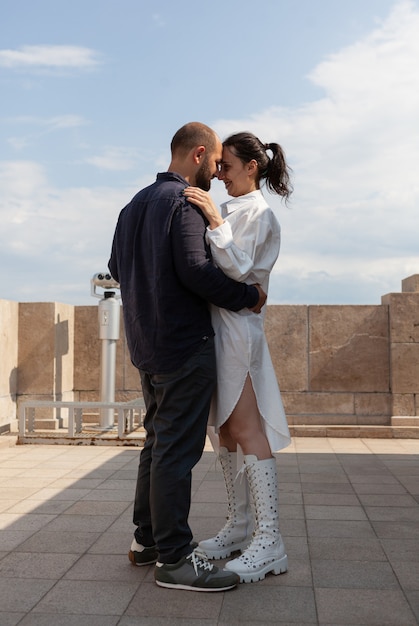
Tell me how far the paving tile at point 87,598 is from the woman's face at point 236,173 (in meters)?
1.68

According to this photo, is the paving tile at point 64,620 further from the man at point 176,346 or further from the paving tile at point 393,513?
the paving tile at point 393,513

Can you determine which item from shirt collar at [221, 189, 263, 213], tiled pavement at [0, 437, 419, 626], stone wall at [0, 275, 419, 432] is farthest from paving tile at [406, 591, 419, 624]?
stone wall at [0, 275, 419, 432]

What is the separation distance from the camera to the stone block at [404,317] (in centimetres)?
863

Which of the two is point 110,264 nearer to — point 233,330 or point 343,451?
point 233,330

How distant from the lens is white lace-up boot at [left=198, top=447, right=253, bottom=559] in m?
3.44

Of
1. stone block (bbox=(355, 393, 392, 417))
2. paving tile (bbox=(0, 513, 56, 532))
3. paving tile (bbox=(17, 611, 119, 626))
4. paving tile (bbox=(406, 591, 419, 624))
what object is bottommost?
paving tile (bbox=(406, 591, 419, 624))

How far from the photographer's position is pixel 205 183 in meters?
3.30

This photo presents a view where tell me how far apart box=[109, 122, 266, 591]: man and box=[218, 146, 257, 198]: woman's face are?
0.36 m

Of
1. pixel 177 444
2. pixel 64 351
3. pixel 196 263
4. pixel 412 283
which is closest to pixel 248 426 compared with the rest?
pixel 177 444

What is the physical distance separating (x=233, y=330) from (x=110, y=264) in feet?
2.26

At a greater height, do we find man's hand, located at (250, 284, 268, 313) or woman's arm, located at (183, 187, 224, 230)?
woman's arm, located at (183, 187, 224, 230)

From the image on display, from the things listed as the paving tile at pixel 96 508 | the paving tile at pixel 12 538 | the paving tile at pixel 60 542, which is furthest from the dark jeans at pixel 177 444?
the paving tile at pixel 96 508

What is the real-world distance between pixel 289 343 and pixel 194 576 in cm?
597

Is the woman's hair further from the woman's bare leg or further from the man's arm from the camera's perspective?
the woman's bare leg
